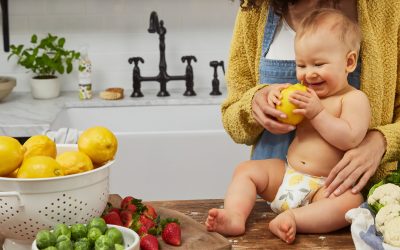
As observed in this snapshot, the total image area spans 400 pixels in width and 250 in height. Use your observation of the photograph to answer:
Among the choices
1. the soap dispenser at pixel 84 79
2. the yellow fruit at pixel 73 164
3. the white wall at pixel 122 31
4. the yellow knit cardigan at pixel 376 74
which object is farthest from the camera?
the white wall at pixel 122 31

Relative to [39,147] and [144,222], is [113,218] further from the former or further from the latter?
[39,147]

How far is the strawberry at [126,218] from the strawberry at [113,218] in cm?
1

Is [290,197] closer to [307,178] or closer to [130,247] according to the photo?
[307,178]

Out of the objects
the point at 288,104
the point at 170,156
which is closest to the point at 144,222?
the point at 288,104

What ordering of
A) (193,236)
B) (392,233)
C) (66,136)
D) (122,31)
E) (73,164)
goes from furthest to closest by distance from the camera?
1. (122,31)
2. (66,136)
3. (193,236)
4. (73,164)
5. (392,233)

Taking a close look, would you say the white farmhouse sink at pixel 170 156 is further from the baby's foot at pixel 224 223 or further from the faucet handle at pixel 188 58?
the baby's foot at pixel 224 223

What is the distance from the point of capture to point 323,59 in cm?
161

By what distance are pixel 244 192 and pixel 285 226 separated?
171 mm

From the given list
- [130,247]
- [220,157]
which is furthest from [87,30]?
[130,247]

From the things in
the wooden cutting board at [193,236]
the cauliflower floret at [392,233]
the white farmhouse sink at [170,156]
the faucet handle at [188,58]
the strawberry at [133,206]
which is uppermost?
the faucet handle at [188,58]

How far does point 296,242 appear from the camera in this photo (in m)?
1.50

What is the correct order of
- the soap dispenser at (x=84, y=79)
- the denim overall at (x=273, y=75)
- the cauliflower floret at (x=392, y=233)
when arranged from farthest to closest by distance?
the soap dispenser at (x=84, y=79)
the denim overall at (x=273, y=75)
the cauliflower floret at (x=392, y=233)

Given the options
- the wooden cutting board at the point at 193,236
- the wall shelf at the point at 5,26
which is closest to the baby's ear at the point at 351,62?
the wooden cutting board at the point at 193,236

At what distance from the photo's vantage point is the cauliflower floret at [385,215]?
4.34 ft
